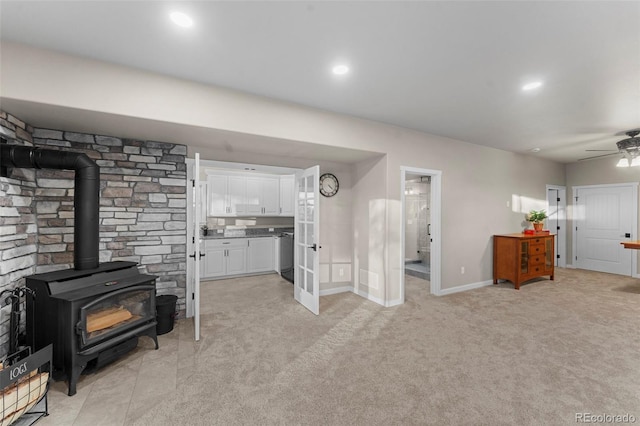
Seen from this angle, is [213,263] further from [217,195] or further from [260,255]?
[217,195]

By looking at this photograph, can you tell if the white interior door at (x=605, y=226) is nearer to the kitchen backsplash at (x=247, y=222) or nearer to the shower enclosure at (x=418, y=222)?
the shower enclosure at (x=418, y=222)

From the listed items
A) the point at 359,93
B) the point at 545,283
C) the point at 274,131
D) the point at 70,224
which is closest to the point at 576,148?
the point at 545,283

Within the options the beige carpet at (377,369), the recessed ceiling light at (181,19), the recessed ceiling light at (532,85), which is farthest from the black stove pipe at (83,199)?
the recessed ceiling light at (532,85)

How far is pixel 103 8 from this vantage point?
1744 mm

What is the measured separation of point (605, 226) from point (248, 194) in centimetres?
785

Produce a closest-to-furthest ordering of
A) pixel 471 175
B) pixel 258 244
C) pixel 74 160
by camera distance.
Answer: pixel 74 160
pixel 471 175
pixel 258 244

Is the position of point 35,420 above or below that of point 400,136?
below

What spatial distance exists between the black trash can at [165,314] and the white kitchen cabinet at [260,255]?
2.76m

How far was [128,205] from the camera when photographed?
316 cm

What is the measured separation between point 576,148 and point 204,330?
22.5ft

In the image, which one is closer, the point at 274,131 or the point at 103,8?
the point at 103,8

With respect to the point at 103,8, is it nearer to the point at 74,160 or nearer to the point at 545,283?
the point at 74,160

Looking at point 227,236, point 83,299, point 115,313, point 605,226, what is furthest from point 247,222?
point 605,226

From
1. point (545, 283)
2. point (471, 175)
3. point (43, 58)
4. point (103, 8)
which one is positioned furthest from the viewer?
point (545, 283)
